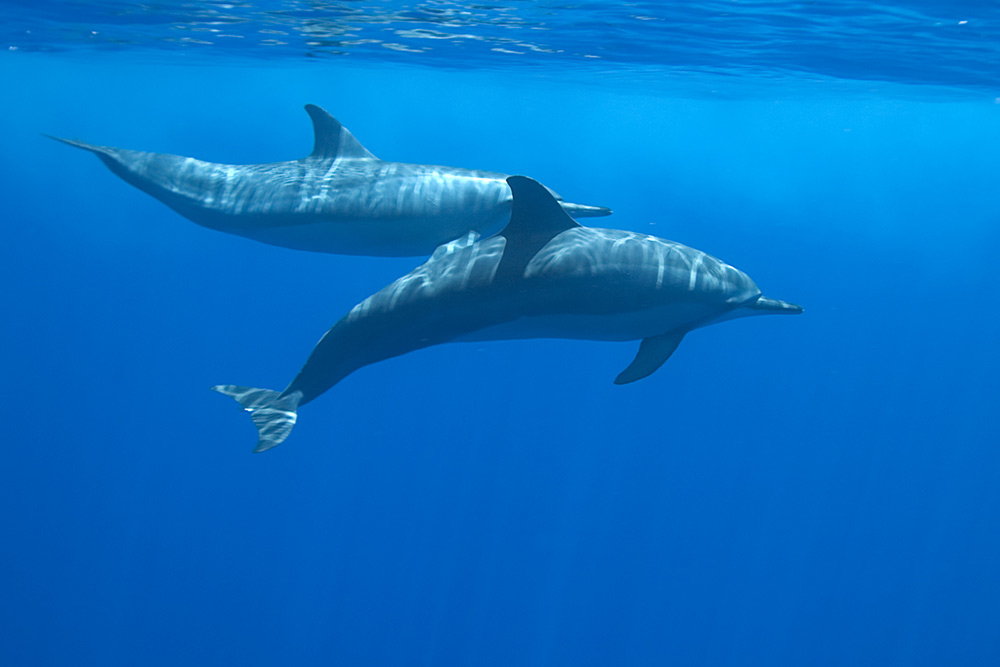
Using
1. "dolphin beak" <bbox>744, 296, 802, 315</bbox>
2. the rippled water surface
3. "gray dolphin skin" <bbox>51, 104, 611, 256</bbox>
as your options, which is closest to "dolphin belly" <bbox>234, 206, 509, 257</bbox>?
"gray dolphin skin" <bbox>51, 104, 611, 256</bbox>

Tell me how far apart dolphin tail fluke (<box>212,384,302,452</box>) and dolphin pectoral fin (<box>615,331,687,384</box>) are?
8.48 feet

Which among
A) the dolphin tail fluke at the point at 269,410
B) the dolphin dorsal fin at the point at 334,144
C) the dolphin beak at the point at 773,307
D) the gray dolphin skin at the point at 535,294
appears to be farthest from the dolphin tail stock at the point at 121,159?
the dolphin beak at the point at 773,307

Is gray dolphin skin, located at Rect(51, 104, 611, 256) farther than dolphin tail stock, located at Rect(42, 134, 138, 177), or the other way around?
dolphin tail stock, located at Rect(42, 134, 138, 177)

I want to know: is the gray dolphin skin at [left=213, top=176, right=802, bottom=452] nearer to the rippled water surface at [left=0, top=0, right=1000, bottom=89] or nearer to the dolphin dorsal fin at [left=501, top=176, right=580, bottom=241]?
the dolphin dorsal fin at [left=501, top=176, right=580, bottom=241]

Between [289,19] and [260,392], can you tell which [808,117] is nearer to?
[289,19]

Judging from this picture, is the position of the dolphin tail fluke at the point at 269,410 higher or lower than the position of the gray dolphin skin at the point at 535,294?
lower

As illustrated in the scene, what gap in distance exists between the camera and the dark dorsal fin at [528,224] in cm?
462

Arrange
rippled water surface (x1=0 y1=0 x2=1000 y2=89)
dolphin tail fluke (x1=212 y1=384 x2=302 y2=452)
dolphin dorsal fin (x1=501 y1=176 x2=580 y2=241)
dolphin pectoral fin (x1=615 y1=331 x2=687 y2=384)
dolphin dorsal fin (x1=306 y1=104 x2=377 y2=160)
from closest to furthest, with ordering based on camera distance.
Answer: dolphin dorsal fin (x1=501 y1=176 x2=580 y2=241)
dolphin tail fluke (x1=212 y1=384 x2=302 y2=452)
dolphin pectoral fin (x1=615 y1=331 x2=687 y2=384)
dolphin dorsal fin (x1=306 y1=104 x2=377 y2=160)
rippled water surface (x1=0 y1=0 x2=1000 y2=89)

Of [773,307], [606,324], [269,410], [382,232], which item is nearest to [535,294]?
[606,324]

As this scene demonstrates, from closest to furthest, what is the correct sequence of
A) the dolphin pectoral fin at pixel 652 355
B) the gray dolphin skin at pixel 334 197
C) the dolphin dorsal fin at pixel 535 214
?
the dolphin dorsal fin at pixel 535 214 < the dolphin pectoral fin at pixel 652 355 < the gray dolphin skin at pixel 334 197

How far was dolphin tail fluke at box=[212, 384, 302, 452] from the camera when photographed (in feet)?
16.2

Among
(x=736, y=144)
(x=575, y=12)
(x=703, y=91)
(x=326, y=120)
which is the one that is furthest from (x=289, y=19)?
(x=736, y=144)

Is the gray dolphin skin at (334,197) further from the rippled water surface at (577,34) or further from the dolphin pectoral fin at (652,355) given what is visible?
the rippled water surface at (577,34)

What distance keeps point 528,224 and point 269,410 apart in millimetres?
2542
